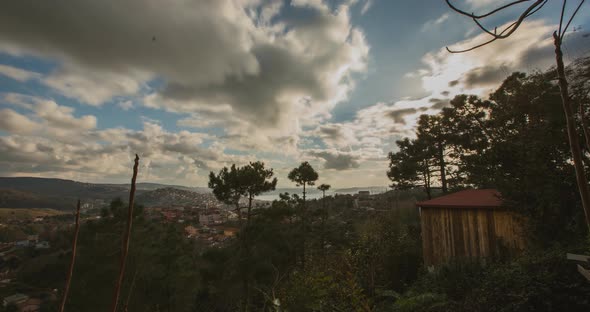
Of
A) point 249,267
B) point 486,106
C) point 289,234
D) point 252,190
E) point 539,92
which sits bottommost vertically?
point 249,267

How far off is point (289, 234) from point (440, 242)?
39.9ft

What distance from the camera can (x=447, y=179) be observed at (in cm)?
Result: 1789

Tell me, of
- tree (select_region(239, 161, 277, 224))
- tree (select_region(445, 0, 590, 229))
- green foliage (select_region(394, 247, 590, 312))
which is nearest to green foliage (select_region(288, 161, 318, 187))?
tree (select_region(239, 161, 277, 224))

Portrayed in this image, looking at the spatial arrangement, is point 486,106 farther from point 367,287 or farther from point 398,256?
point 367,287

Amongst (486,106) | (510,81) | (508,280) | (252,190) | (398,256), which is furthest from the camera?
(252,190)

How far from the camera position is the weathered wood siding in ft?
26.9

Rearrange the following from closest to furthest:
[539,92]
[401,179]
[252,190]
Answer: [539,92]
[252,190]
[401,179]

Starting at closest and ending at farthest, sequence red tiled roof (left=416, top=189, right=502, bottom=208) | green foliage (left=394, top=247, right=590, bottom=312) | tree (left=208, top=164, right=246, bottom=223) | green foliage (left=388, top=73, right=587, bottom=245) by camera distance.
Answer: green foliage (left=394, top=247, right=590, bottom=312) → green foliage (left=388, top=73, right=587, bottom=245) → red tiled roof (left=416, top=189, right=502, bottom=208) → tree (left=208, top=164, right=246, bottom=223)

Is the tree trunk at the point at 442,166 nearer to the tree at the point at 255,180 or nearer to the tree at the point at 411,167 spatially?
the tree at the point at 411,167

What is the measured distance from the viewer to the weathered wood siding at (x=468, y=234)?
820 centimetres

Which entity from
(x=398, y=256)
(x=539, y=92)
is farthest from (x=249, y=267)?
(x=539, y=92)

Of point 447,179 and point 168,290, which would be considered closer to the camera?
point 168,290

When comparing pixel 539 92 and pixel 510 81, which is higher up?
pixel 510 81

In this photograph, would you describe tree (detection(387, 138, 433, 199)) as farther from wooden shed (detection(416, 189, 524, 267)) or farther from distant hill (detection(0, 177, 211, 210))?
distant hill (detection(0, 177, 211, 210))
